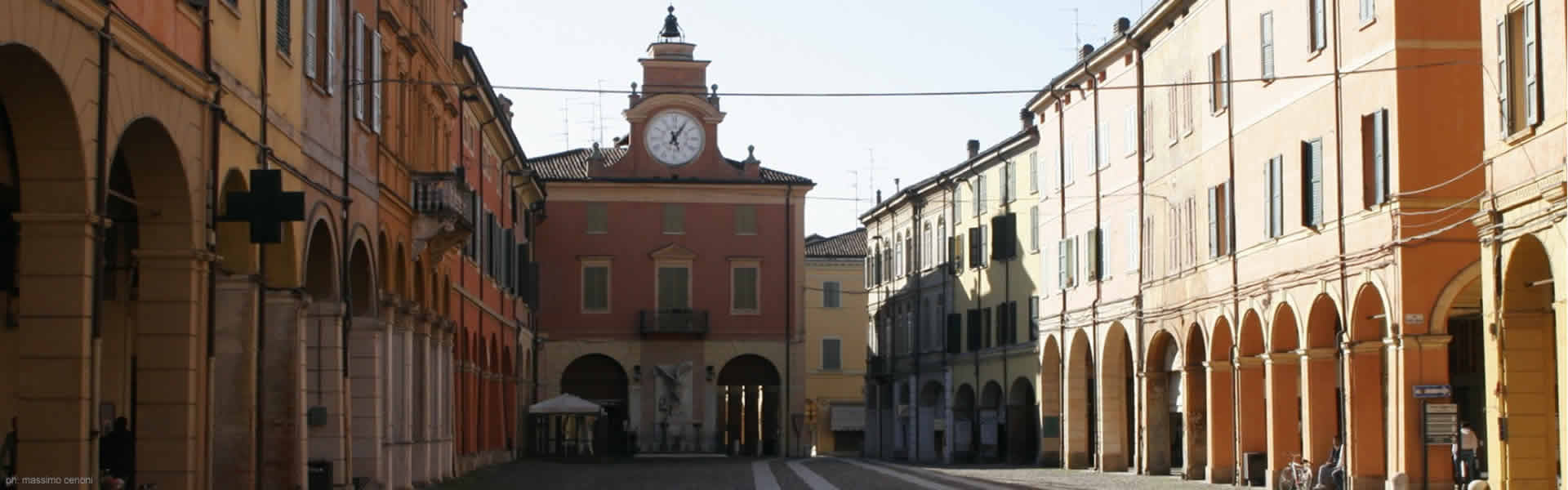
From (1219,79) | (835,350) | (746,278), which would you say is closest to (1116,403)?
(1219,79)

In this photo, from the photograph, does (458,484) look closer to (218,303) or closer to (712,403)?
(218,303)

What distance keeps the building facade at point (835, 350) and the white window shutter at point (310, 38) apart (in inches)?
2893

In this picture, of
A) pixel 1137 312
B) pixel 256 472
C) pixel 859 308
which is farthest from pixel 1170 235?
pixel 859 308

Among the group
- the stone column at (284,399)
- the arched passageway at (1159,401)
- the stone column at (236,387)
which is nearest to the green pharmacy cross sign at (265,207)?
the stone column at (236,387)

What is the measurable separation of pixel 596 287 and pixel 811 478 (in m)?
27.6

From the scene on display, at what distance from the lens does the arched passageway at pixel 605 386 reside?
234ft

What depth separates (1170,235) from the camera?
42938 mm

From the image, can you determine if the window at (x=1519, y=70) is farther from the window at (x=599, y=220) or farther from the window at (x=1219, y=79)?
the window at (x=599, y=220)

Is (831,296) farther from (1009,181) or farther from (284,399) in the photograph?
(284,399)

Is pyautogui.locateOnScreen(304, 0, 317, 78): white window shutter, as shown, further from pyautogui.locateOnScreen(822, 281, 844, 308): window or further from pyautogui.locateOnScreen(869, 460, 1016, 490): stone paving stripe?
pyautogui.locateOnScreen(822, 281, 844, 308): window

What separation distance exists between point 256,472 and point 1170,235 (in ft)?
81.6

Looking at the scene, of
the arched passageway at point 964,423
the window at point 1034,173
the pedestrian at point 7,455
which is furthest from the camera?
the arched passageway at point 964,423

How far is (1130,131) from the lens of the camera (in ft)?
152

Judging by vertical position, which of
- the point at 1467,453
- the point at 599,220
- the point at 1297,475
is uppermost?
the point at 599,220
